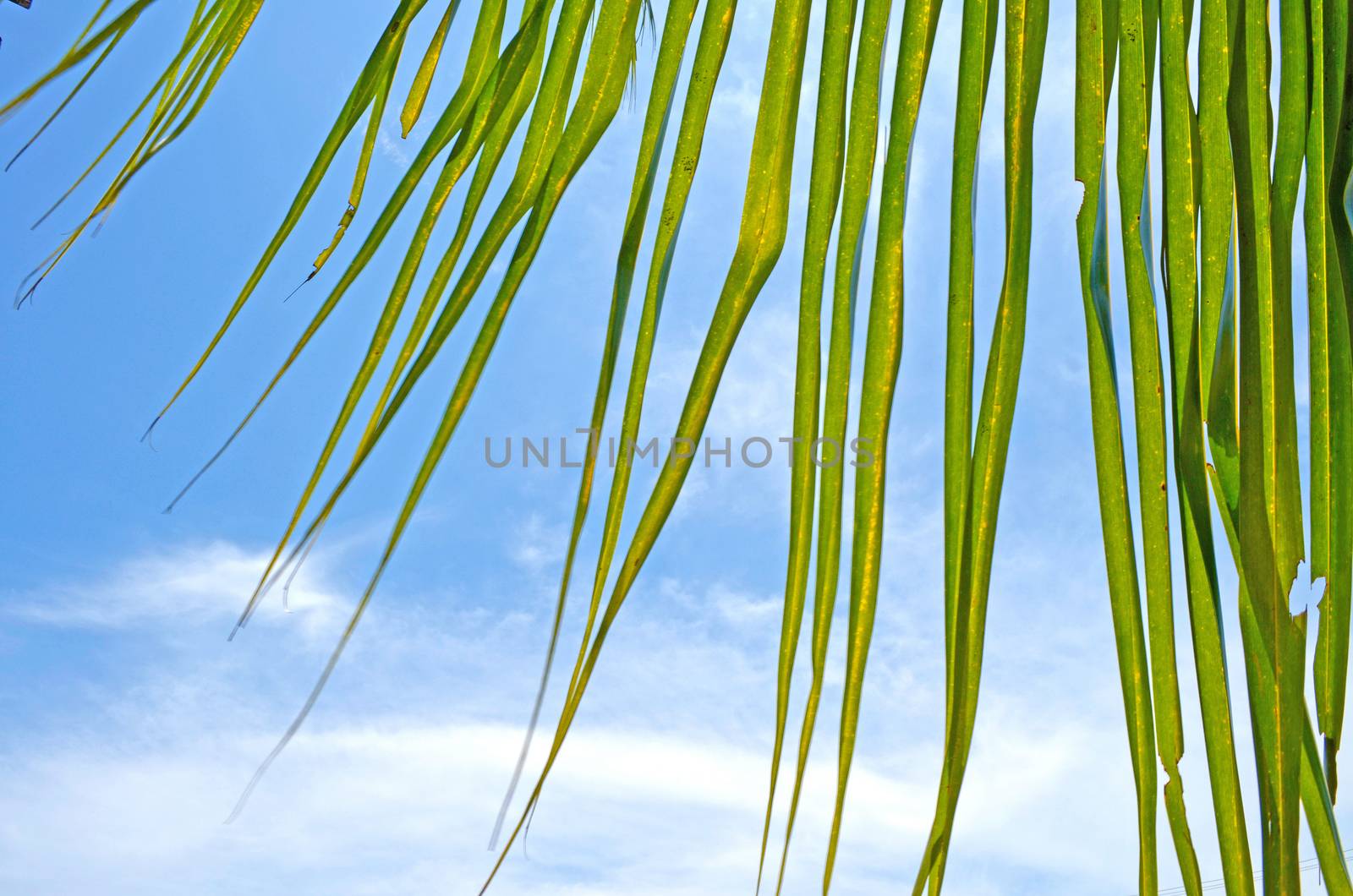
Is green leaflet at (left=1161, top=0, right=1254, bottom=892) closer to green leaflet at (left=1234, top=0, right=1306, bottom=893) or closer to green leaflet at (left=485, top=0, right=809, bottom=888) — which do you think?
green leaflet at (left=1234, top=0, right=1306, bottom=893)

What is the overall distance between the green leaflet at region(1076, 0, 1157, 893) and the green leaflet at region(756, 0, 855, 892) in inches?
3.0

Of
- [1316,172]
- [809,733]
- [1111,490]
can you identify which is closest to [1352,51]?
[1316,172]

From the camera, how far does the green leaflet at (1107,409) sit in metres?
0.25

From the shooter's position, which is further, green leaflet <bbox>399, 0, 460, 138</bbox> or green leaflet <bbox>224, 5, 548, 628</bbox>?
green leaflet <bbox>399, 0, 460, 138</bbox>

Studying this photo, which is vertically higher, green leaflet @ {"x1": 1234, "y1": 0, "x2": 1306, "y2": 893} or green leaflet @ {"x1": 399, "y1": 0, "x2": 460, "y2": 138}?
green leaflet @ {"x1": 399, "y1": 0, "x2": 460, "y2": 138}

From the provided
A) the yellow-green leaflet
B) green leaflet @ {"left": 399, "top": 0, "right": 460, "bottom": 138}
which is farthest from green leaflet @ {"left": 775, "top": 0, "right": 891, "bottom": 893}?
green leaflet @ {"left": 399, "top": 0, "right": 460, "bottom": 138}

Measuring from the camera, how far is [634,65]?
0.54m

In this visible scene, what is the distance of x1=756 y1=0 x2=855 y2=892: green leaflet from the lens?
29 cm

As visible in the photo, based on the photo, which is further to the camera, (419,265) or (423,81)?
(423,81)

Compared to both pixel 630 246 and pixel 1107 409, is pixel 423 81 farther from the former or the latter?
pixel 1107 409

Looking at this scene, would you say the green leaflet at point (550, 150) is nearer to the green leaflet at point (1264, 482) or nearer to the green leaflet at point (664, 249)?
the green leaflet at point (664, 249)

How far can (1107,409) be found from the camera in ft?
0.93

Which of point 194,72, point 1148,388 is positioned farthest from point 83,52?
point 1148,388

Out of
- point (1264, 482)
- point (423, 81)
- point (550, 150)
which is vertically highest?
point (423, 81)
